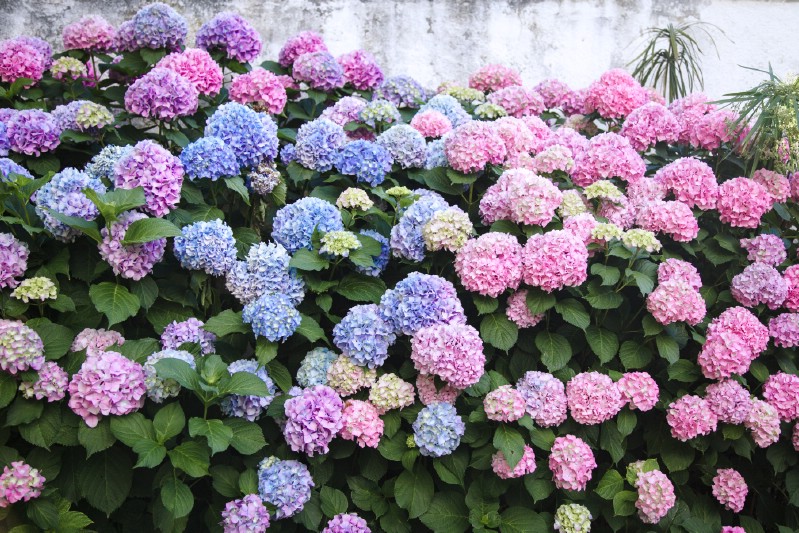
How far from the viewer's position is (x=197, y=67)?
3449 millimetres

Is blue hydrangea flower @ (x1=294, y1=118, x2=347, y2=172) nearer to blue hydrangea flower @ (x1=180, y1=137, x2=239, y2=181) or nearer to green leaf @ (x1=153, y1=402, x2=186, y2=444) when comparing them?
blue hydrangea flower @ (x1=180, y1=137, x2=239, y2=181)

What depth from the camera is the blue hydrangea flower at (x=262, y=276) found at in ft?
9.16

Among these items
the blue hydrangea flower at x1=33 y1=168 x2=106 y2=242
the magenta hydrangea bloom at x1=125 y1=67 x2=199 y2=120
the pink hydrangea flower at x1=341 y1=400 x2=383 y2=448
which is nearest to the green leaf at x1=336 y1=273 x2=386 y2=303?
the pink hydrangea flower at x1=341 y1=400 x2=383 y2=448

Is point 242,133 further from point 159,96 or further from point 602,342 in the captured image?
point 602,342

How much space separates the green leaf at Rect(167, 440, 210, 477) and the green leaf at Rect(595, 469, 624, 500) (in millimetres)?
1551

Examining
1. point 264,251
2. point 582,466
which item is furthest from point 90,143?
point 582,466

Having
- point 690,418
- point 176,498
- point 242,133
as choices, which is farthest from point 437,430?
point 242,133

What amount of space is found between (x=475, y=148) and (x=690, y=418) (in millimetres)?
1484

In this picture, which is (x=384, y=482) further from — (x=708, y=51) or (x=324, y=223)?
(x=708, y=51)

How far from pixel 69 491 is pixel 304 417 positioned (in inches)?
34.0

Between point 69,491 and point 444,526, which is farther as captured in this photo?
point 444,526

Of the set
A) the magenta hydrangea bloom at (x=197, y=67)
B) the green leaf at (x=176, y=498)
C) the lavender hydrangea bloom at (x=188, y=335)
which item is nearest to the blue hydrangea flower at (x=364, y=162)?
the magenta hydrangea bloom at (x=197, y=67)

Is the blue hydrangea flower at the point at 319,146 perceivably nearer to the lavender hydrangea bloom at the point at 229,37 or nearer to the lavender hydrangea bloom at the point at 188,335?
the lavender hydrangea bloom at the point at 229,37

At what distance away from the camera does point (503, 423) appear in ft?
8.96
